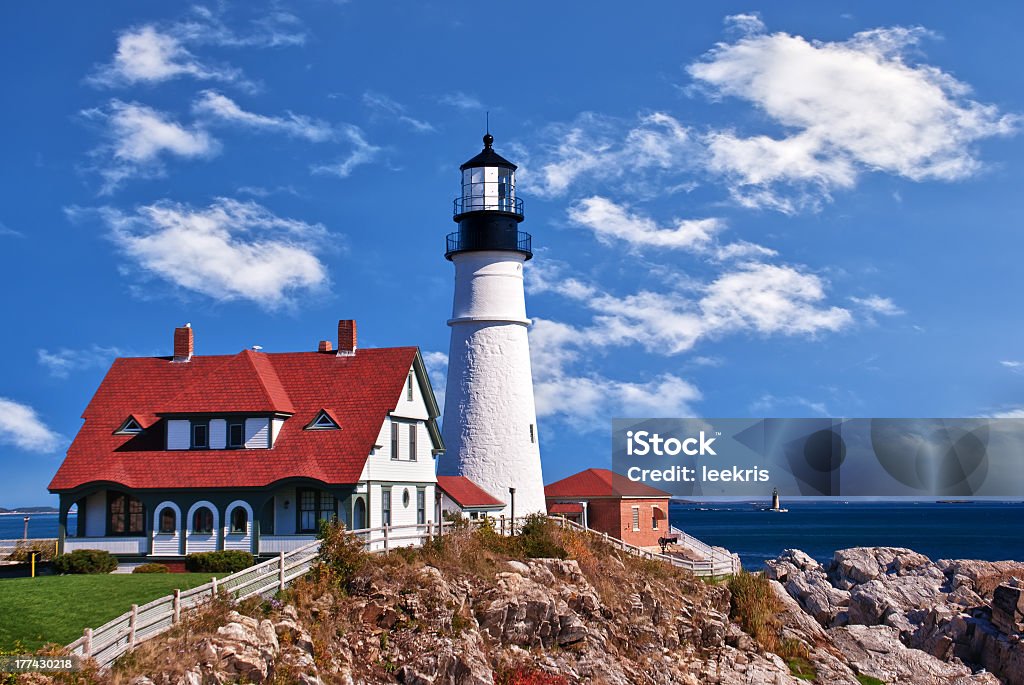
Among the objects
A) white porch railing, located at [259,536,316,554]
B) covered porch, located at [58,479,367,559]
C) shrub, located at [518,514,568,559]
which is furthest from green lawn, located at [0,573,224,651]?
shrub, located at [518,514,568,559]

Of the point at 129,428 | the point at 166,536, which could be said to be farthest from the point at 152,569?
the point at 129,428

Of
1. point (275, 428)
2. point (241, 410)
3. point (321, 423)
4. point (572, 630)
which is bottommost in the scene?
point (572, 630)

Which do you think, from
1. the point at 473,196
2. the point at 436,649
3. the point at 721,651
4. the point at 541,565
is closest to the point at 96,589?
the point at 436,649

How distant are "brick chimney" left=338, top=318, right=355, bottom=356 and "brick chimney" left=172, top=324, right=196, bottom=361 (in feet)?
18.2

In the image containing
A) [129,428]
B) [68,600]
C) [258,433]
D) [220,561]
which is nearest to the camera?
[68,600]

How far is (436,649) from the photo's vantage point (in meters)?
29.1

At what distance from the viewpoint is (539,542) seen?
37.5 metres

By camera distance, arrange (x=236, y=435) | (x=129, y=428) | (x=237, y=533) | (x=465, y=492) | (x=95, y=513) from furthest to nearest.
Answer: (x=465, y=492), (x=129, y=428), (x=236, y=435), (x=95, y=513), (x=237, y=533)

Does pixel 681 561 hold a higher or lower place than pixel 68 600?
lower

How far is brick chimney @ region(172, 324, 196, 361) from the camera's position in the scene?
4209 centimetres

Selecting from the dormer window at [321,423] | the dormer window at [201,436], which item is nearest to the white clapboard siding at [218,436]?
the dormer window at [201,436]

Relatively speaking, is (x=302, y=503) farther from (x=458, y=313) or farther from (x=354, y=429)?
(x=458, y=313)

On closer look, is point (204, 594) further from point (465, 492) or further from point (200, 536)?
point (465, 492)

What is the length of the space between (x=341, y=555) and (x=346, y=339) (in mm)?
12257
